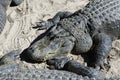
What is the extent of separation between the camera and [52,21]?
238 inches

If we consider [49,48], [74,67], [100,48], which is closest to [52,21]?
[49,48]

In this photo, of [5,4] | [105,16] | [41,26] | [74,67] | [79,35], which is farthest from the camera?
[5,4]

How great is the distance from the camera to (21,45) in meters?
5.64

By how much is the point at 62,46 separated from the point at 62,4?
1.34 metres

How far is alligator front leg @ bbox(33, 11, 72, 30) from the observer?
601cm

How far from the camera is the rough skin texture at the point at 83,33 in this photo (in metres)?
5.27

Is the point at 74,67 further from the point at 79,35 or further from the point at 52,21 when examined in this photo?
A: the point at 52,21

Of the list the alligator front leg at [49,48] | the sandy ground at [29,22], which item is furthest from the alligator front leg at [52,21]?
the alligator front leg at [49,48]

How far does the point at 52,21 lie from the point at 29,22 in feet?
1.34

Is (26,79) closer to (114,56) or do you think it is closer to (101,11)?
(114,56)

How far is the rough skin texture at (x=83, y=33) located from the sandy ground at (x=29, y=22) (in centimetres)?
15

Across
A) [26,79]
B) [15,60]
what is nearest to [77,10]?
[15,60]

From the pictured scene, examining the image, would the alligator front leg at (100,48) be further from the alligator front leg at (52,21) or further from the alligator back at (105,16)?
the alligator front leg at (52,21)

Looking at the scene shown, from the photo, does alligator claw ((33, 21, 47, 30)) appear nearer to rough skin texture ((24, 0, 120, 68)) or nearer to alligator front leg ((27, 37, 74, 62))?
rough skin texture ((24, 0, 120, 68))
